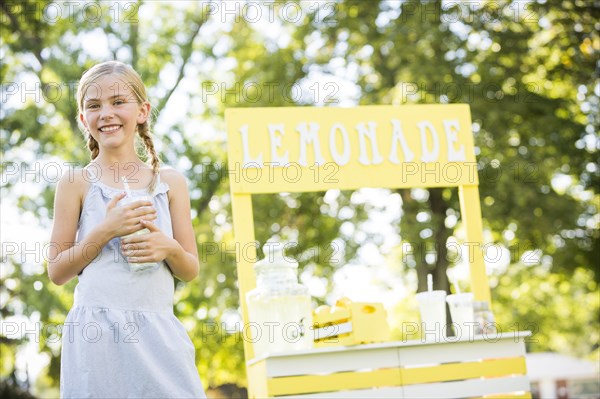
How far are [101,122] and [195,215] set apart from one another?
11.2m

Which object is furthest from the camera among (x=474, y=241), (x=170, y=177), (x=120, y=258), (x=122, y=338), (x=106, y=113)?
(x=474, y=241)

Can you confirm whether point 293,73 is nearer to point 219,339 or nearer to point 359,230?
point 359,230

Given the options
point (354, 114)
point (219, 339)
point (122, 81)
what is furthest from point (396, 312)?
point (122, 81)

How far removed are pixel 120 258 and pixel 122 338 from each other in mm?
217

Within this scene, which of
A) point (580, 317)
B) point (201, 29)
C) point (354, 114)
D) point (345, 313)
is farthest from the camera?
point (580, 317)

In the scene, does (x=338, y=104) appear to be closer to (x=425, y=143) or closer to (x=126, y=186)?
(x=425, y=143)

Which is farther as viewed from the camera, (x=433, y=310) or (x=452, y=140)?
(x=452, y=140)

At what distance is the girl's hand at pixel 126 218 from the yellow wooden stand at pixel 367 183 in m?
2.71

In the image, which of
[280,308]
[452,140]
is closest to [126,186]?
[280,308]

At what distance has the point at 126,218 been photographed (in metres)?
2.09

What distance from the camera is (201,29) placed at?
1467 cm

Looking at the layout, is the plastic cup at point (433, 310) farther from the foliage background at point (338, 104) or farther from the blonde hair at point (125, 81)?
the foliage background at point (338, 104)

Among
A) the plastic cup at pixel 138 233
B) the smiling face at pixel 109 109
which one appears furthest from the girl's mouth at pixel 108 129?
the plastic cup at pixel 138 233

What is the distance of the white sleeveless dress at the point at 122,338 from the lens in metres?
2.02
